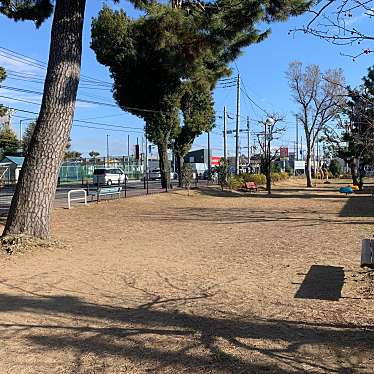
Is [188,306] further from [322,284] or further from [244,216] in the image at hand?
[244,216]

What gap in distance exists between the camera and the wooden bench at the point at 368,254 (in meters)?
5.98

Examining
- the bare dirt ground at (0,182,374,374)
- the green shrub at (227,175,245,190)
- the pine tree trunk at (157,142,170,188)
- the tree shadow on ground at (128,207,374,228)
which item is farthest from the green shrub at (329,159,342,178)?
the bare dirt ground at (0,182,374,374)

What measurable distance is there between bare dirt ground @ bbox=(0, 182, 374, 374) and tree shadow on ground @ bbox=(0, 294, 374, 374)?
11 millimetres

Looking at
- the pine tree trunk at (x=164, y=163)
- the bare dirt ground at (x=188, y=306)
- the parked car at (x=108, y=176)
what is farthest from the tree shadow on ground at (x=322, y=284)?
the parked car at (x=108, y=176)

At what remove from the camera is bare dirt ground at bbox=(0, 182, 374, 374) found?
391cm

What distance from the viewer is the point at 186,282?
697 cm

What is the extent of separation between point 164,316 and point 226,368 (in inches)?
62.0

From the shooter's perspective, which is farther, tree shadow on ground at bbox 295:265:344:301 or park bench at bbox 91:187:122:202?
park bench at bbox 91:187:122:202

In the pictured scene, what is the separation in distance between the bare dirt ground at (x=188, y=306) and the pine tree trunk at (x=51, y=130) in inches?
35.0

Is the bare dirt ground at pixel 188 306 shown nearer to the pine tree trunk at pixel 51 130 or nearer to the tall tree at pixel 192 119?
the pine tree trunk at pixel 51 130

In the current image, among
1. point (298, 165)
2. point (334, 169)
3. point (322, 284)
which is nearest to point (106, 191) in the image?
point (322, 284)

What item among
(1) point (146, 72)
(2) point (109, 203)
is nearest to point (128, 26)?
(1) point (146, 72)

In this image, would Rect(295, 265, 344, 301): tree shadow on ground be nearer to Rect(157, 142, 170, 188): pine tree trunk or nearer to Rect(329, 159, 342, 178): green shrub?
Rect(157, 142, 170, 188): pine tree trunk

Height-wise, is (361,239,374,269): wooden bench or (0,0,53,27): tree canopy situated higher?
(0,0,53,27): tree canopy
